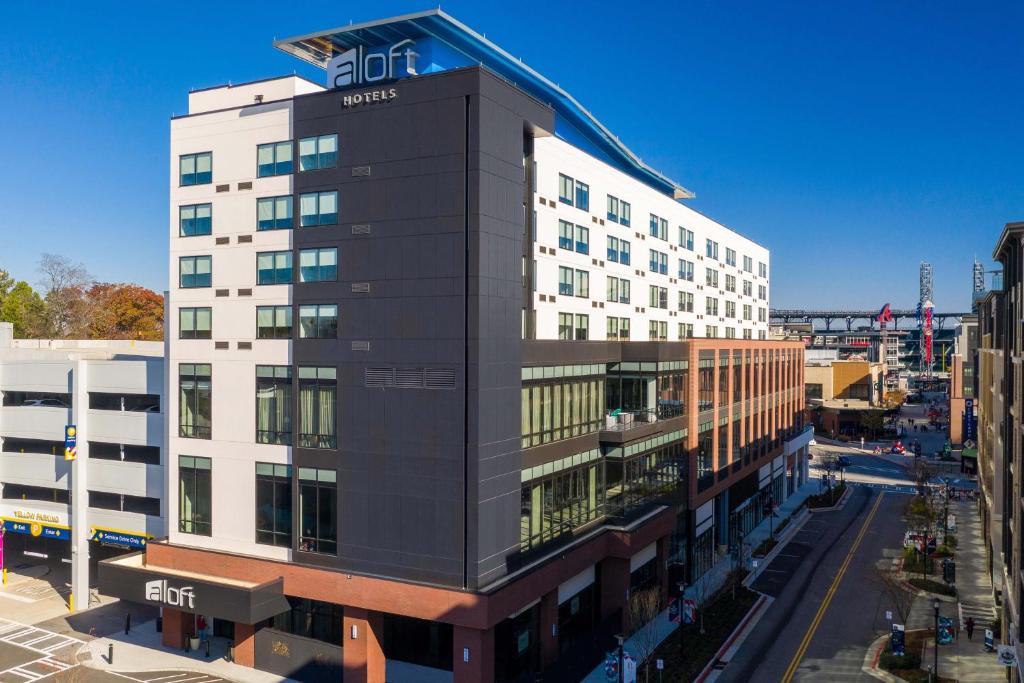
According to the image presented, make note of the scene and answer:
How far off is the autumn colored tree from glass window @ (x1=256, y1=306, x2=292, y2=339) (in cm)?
7557

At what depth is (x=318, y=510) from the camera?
114ft

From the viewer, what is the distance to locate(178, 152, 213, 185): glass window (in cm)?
3784

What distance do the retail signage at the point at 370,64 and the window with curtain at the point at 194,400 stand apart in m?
15.4

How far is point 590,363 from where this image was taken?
41.8m

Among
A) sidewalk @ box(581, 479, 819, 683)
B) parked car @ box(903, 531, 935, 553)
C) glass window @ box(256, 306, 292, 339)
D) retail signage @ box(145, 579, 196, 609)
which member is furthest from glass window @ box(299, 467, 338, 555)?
parked car @ box(903, 531, 935, 553)

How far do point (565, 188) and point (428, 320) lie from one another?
13396 mm

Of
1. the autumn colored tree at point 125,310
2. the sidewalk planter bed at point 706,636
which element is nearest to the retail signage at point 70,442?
the sidewalk planter bed at point 706,636

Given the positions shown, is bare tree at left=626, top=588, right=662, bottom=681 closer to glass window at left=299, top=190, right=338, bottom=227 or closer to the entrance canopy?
the entrance canopy

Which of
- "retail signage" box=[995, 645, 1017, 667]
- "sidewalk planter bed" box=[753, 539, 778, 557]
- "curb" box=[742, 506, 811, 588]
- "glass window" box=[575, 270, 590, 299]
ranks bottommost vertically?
"curb" box=[742, 506, 811, 588]

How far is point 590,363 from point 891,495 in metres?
57.3

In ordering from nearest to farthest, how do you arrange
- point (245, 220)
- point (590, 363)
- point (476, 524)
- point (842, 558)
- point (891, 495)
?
1. point (476, 524)
2. point (245, 220)
3. point (590, 363)
4. point (842, 558)
5. point (891, 495)

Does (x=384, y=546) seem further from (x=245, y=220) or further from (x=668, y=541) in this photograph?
(x=668, y=541)

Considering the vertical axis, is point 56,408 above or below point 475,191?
below

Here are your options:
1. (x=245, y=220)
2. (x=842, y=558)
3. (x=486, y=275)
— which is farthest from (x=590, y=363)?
(x=842, y=558)
